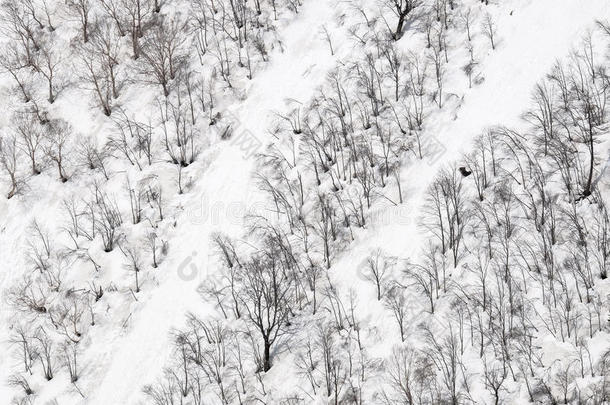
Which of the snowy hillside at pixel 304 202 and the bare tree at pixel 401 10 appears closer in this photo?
the snowy hillside at pixel 304 202

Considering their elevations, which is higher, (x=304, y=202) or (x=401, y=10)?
(x=401, y=10)

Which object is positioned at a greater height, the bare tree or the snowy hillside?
the bare tree

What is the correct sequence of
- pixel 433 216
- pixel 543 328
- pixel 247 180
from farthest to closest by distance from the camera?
1. pixel 247 180
2. pixel 433 216
3. pixel 543 328

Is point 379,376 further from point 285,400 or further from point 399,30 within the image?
point 399,30

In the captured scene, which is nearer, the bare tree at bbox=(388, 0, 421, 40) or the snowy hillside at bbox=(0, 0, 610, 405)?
the snowy hillside at bbox=(0, 0, 610, 405)

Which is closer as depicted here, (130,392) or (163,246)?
(130,392)

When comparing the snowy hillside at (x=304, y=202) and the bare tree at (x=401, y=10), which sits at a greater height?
the bare tree at (x=401, y=10)

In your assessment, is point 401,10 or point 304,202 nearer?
point 304,202

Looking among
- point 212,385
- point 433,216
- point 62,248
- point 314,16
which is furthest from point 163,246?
point 314,16
